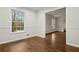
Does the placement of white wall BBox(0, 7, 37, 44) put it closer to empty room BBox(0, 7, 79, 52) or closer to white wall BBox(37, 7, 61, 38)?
empty room BBox(0, 7, 79, 52)

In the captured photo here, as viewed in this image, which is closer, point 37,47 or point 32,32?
point 37,47

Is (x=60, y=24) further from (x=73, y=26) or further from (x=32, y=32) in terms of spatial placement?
(x=73, y=26)

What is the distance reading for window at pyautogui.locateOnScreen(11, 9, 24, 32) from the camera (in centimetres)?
381

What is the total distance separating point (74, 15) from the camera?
106 inches

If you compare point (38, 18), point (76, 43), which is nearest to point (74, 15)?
point (76, 43)

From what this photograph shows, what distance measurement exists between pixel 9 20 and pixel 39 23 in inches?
82.9

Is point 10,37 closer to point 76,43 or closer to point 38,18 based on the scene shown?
point 38,18

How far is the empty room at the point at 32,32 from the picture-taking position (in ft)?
8.56

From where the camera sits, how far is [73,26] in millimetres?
2787

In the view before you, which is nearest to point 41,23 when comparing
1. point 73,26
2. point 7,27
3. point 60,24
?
point 7,27

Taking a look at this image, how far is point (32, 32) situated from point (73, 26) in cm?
288

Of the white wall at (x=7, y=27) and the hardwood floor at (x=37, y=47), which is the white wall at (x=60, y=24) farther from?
the hardwood floor at (x=37, y=47)
